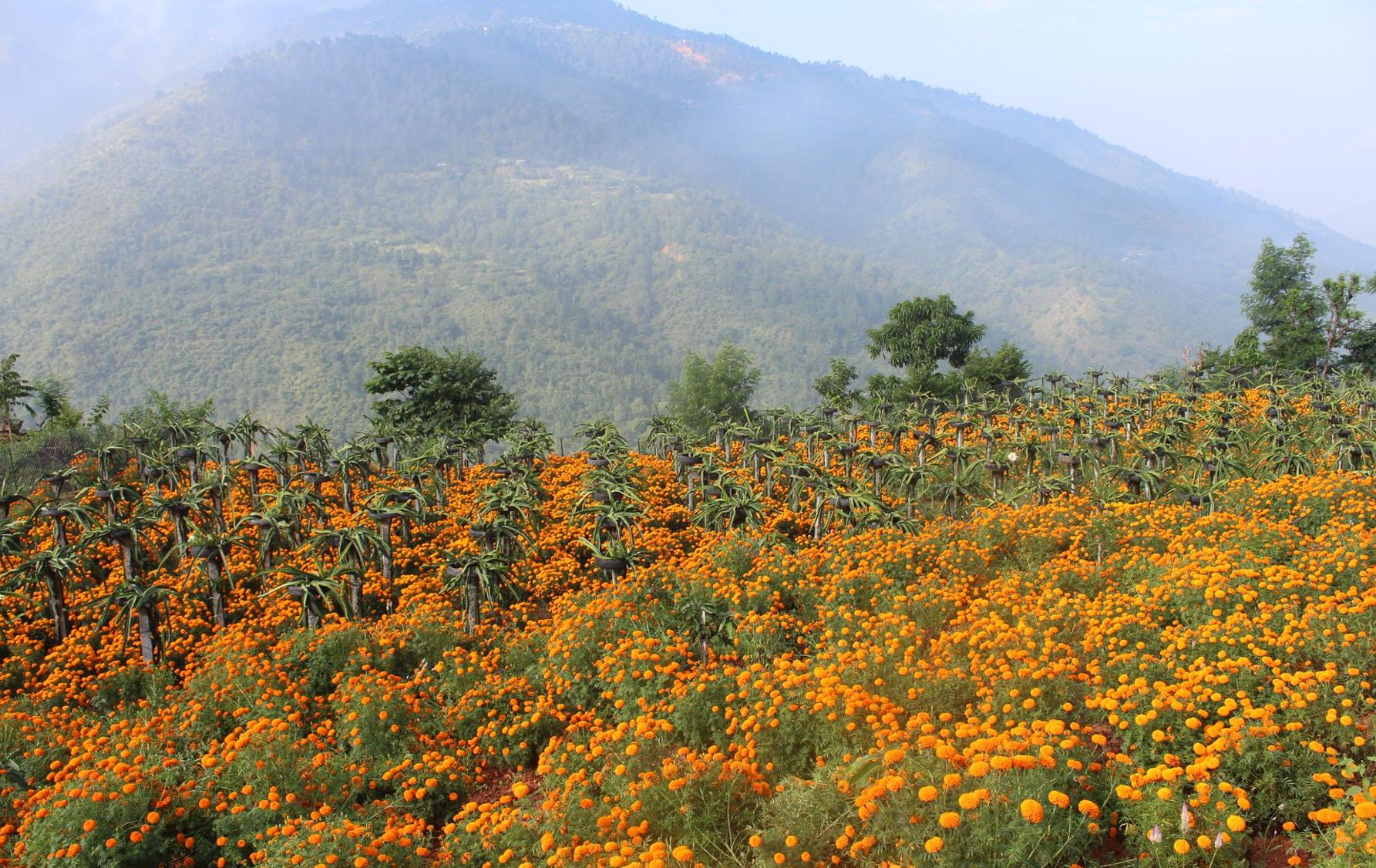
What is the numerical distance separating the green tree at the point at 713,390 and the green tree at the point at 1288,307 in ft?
79.8

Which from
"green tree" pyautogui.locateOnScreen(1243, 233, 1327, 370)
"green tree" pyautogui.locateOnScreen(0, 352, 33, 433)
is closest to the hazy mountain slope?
"green tree" pyautogui.locateOnScreen(0, 352, 33, 433)

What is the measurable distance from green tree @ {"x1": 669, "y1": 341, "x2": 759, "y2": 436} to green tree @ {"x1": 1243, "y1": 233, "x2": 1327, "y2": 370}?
24.3m

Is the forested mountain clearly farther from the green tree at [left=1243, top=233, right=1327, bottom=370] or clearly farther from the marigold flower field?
the marigold flower field

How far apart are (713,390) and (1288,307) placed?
89.3 ft

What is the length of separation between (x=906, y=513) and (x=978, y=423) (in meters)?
8.05

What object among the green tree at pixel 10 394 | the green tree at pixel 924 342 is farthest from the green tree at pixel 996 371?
the green tree at pixel 10 394

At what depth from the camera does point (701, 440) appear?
26.0 meters

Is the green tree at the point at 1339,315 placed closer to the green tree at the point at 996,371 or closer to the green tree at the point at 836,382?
the green tree at the point at 996,371

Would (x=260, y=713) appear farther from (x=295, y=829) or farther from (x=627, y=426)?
(x=627, y=426)

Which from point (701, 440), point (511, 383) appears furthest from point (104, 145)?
point (701, 440)

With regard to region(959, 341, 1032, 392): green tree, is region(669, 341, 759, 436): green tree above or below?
below

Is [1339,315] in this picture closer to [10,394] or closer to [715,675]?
[715,675]

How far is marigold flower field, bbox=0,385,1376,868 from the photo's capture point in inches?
193

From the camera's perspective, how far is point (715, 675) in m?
7.84
